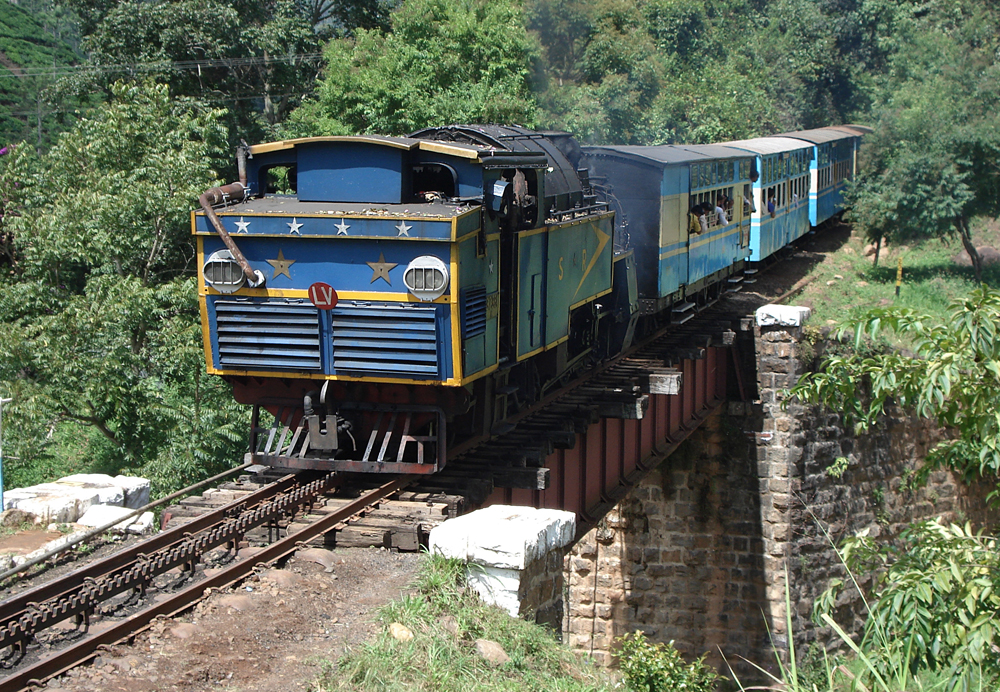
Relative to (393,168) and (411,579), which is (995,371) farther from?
(393,168)

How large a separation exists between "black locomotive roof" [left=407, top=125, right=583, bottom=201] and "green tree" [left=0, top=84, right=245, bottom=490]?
8.78 meters

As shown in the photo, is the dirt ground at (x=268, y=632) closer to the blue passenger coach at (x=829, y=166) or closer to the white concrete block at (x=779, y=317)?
the white concrete block at (x=779, y=317)

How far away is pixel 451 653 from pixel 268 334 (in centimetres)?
372

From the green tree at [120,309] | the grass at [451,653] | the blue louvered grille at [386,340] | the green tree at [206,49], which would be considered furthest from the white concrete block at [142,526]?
the green tree at [206,49]

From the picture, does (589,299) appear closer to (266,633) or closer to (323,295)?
(323,295)

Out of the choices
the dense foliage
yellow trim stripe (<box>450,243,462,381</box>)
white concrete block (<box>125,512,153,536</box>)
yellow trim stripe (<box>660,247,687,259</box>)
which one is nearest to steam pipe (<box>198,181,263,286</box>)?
yellow trim stripe (<box>450,243,462,381</box>)

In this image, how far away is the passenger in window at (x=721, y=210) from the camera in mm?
17945

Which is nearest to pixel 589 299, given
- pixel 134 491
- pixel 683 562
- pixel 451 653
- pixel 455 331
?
pixel 455 331

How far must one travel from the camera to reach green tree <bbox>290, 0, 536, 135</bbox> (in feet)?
87.9

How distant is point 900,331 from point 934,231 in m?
26.0

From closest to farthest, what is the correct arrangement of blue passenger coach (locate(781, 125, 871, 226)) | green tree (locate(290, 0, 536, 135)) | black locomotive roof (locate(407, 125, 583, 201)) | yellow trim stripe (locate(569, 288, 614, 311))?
black locomotive roof (locate(407, 125, 583, 201)) < yellow trim stripe (locate(569, 288, 614, 311)) < green tree (locate(290, 0, 536, 135)) < blue passenger coach (locate(781, 125, 871, 226))

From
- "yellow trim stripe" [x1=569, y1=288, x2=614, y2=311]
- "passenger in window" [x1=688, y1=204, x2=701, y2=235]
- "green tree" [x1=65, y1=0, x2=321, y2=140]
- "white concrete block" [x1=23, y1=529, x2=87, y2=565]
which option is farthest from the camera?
"green tree" [x1=65, y1=0, x2=321, y2=140]

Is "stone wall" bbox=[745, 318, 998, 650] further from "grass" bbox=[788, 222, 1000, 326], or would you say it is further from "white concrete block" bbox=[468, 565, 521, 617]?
"white concrete block" bbox=[468, 565, 521, 617]

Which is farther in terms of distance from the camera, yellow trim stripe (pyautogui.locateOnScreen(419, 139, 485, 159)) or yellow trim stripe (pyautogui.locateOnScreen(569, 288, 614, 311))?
yellow trim stripe (pyautogui.locateOnScreen(569, 288, 614, 311))
